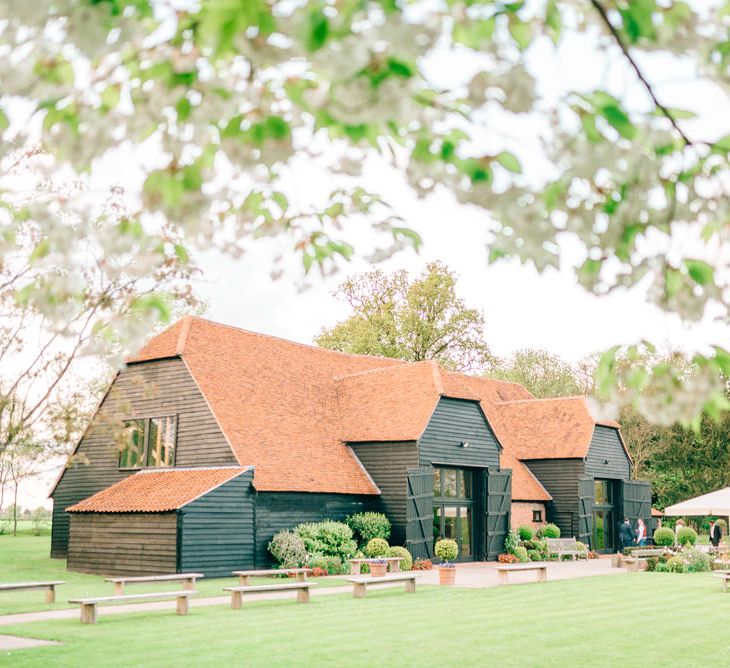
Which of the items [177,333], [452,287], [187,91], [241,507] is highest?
[452,287]

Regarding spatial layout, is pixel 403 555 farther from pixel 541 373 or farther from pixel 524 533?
pixel 541 373

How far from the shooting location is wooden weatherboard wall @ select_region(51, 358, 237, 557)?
29.3 metres

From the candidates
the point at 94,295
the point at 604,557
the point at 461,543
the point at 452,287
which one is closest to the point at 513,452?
the point at 604,557

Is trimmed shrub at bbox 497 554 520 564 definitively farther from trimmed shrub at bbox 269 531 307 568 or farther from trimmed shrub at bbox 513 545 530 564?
trimmed shrub at bbox 269 531 307 568

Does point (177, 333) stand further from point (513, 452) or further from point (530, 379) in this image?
point (530, 379)

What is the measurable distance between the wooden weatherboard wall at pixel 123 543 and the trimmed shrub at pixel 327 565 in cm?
437

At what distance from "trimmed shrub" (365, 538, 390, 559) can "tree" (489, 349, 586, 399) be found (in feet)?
129

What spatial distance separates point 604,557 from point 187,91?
40.7 meters

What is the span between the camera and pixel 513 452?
4228cm

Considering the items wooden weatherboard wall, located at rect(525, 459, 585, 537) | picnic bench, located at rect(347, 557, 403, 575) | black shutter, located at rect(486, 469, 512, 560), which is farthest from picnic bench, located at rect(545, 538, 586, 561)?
picnic bench, located at rect(347, 557, 403, 575)

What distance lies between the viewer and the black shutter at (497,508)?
34.7 m

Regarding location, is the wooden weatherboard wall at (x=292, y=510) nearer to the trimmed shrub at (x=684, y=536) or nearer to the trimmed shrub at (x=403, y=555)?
the trimmed shrub at (x=403, y=555)

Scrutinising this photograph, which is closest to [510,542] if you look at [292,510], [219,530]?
[292,510]

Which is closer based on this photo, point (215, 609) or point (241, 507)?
point (215, 609)
